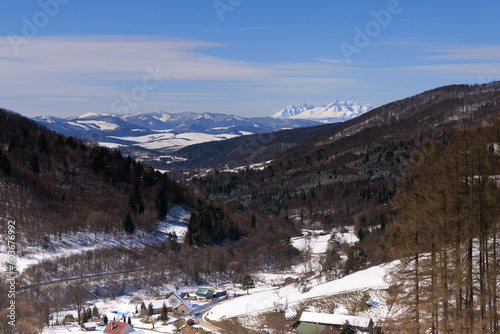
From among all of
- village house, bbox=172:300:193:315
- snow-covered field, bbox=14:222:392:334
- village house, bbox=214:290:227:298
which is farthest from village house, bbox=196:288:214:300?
village house, bbox=172:300:193:315

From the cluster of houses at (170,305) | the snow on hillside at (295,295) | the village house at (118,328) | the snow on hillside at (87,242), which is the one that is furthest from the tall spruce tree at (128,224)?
the village house at (118,328)

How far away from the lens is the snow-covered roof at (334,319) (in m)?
47.6

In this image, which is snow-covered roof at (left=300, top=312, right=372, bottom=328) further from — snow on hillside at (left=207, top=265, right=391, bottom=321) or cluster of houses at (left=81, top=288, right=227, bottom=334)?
cluster of houses at (left=81, top=288, right=227, bottom=334)

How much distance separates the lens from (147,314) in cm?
6250

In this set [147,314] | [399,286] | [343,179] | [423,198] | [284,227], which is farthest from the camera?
[343,179]

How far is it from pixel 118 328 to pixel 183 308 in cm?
1310

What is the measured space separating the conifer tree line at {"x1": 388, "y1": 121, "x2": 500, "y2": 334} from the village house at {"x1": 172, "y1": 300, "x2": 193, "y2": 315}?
4532 cm

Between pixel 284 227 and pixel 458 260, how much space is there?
110m

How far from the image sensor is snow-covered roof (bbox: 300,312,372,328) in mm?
47559

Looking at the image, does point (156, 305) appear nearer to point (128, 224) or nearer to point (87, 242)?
point (87, 242)

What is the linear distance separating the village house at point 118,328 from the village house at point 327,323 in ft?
63.1

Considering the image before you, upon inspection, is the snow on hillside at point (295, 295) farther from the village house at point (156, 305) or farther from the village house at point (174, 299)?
the village house at point (156, 305)

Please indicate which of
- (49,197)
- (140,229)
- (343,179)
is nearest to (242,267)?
(140,229)

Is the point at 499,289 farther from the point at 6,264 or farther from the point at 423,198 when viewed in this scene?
the point at 6,264
